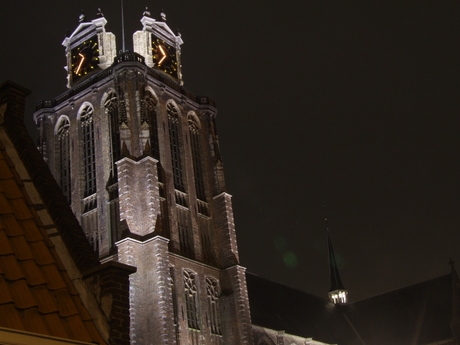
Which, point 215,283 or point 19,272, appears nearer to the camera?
point 19,272

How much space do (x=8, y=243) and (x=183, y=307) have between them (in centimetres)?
2967

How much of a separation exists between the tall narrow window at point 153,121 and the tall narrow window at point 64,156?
20.9 feet

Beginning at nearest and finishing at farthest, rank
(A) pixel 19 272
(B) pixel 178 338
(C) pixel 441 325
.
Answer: (A) pixel 19 272 < (B) pixel 178 338 < (C) pixel 441 325

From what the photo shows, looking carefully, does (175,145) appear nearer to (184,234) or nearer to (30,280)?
(184,234)

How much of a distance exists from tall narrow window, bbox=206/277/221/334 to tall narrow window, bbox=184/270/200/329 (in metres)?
1.32

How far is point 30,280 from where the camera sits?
8055 mm

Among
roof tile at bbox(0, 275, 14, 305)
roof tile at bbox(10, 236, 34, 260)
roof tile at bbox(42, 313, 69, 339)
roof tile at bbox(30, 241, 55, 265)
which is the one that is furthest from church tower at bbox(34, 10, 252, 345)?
roof tile at bbox(0, 275, 14, 305)

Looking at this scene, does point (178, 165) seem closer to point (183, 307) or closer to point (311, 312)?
point (183, 307)

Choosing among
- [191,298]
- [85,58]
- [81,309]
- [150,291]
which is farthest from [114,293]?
[85,58]

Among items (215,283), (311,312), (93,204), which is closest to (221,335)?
(215,283)

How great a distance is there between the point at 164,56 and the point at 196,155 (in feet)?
26.4

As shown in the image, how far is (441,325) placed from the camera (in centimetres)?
5806

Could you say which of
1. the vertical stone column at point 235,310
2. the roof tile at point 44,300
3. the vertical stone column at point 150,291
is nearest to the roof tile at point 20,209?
the roof tile at point 44,300

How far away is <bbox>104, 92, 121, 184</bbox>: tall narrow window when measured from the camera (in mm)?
40000
